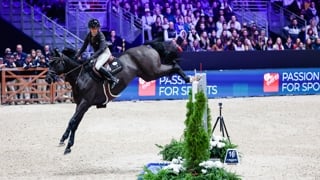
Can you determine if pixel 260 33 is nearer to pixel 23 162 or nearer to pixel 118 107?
pixel 118 107

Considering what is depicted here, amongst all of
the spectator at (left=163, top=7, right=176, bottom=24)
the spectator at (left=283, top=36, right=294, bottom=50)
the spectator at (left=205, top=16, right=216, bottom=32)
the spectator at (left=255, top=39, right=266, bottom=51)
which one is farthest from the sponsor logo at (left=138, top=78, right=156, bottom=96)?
the spectator at (left=283, top=36, right=294, bottom=50)

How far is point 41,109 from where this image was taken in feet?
76.8

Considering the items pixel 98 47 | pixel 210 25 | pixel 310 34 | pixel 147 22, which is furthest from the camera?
pixel 310 34

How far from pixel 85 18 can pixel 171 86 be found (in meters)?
5.98

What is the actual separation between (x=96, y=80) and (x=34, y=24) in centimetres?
1581

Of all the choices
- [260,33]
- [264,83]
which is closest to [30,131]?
[264,83]

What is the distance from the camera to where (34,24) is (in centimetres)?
2952

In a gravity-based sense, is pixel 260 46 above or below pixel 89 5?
below

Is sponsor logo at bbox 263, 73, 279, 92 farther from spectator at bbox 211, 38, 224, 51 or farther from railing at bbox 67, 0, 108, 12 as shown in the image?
railing at bbox 67, 0, 108, 12

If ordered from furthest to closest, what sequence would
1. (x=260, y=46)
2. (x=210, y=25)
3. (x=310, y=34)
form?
(x=310, y=34), (x=210, y=25), (x=260, y=46)

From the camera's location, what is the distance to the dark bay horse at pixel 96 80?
45.2ft

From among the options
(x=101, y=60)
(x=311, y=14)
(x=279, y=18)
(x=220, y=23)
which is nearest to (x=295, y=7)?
(x=311, y=14)

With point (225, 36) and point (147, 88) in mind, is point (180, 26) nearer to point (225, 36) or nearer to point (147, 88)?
point (225, 36)

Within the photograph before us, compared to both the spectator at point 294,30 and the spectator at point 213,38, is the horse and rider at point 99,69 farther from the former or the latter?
the spectator at point 294,30
